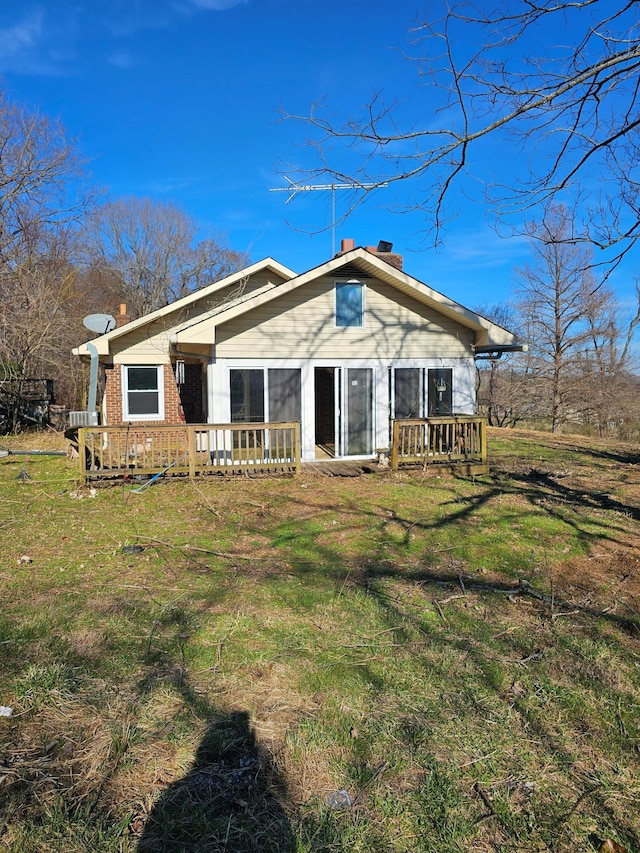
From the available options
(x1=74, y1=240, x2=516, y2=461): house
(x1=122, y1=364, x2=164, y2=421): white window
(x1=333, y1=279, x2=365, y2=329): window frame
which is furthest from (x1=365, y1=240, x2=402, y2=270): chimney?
(x1=122, y1=364, x2=164, y2=421): white window

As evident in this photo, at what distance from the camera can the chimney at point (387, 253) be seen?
45.7ft

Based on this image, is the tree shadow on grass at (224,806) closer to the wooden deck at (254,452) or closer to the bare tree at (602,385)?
the wooden deck at (254,452)

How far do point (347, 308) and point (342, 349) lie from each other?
3.36 feet

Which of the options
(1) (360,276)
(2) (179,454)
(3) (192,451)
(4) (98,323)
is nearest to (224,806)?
(3) (192,451)

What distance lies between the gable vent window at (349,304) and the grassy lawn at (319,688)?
661cm

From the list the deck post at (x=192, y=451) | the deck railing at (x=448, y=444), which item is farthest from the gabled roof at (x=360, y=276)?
the deck railing at (x=448, y=444)

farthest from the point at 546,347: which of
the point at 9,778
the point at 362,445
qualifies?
the point at 9,778

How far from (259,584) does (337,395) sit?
780cm

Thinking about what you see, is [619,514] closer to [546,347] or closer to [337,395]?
[337,395]

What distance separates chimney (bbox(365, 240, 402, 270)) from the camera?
13.9m

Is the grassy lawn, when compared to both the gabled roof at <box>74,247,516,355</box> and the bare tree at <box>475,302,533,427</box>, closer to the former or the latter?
the gabled roof at <box>74,247,516,355</box>

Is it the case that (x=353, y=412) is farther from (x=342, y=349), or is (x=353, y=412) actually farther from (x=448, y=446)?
(x=448, y=446)

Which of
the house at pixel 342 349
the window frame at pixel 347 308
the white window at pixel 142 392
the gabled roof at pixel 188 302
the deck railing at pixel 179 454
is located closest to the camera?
the deck railing at pixel 179 454

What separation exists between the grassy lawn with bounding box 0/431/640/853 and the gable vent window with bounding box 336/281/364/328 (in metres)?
6.61
